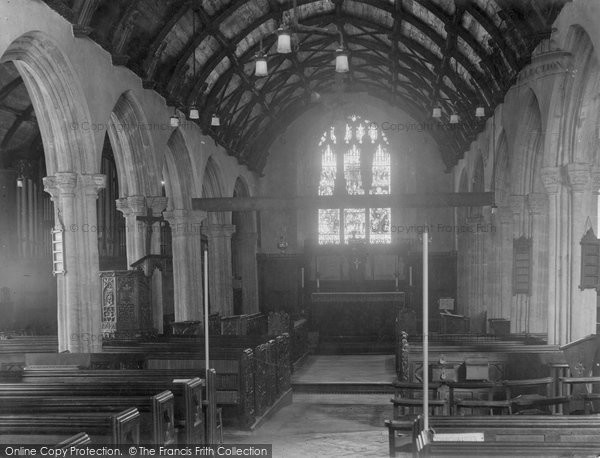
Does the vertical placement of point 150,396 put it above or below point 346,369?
above

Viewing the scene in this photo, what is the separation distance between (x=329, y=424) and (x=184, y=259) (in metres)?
8.50

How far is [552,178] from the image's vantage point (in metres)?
11.7

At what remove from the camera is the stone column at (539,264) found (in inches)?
531

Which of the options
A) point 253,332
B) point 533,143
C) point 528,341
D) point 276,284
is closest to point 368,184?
point 276,284

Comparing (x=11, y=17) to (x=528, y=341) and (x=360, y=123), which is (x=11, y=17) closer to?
(x=528, y=341)

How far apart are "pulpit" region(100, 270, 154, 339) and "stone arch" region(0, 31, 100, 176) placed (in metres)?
1.96

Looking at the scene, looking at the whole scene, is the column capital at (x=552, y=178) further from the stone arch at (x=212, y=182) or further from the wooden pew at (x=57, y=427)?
the stone arch at (x=212, y=182)

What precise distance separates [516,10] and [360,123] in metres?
14.8

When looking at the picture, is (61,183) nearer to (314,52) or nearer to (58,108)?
(58,108)

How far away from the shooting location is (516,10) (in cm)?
1197

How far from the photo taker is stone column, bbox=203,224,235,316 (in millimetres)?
22703

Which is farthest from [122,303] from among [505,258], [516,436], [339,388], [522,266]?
[516,436]

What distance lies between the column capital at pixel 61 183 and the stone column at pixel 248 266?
46.0 feet

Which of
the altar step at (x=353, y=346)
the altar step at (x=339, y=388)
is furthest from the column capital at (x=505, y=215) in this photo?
the altar step at (x=353, y=346)
